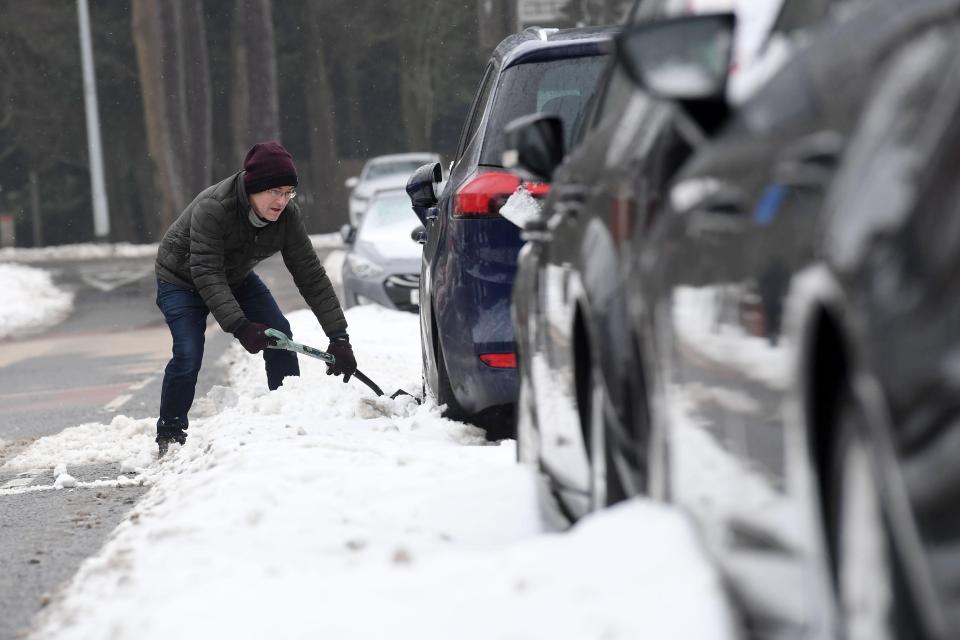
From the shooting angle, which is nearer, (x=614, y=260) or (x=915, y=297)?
(x=915, y=297)

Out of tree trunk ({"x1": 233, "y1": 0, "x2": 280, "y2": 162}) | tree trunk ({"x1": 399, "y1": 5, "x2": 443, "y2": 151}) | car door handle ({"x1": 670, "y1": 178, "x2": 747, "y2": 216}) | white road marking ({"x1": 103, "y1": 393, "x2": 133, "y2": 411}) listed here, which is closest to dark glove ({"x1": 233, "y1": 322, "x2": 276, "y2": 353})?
white road marking ({"x1": 103, "y1": 393, "x2": 133, "y2": 411})

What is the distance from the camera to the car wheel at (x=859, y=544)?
85.7 inches

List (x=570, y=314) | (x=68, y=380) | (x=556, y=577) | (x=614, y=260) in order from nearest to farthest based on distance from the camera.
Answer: (x=556, y=577) → (x=614, y=260) → (x=570, y=314) → (x=68, y=380)

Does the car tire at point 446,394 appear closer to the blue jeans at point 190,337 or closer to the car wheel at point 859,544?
the blue jeans at point 190,337

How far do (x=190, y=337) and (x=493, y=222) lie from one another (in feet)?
8.16

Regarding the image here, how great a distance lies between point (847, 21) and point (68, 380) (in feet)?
41.3

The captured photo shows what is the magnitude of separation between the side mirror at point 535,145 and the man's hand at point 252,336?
3892 millimetres

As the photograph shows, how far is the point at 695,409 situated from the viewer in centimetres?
304

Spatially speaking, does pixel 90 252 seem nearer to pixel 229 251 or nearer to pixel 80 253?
pixel 80 253

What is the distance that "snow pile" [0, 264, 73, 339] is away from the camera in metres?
22.9

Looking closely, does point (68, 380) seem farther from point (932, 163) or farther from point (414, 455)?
point (932, 163)

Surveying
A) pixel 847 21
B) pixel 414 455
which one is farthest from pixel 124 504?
pixel 847 21

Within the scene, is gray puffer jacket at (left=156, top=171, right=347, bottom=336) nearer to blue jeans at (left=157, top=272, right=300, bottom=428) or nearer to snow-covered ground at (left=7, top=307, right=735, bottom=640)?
blue jeans at (left=157, top=272, right=300, bottom=428)

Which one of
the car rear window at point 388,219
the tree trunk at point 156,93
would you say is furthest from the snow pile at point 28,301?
the tree trunk at point 156,93
